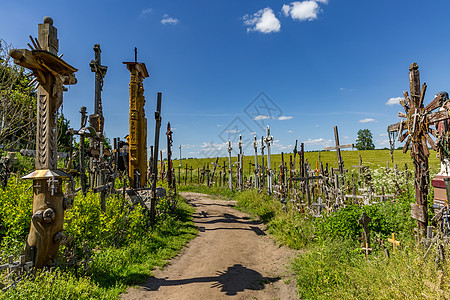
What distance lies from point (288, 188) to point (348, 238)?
11015 mm

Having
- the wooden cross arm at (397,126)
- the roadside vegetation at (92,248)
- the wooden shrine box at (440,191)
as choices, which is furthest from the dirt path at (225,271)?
the wooden shrine box at (440,191)

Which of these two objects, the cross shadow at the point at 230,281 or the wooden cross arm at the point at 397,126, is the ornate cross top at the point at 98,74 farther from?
the wooden cross arm at the point at 397,126

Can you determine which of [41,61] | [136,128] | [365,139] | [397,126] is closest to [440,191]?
[397,126]

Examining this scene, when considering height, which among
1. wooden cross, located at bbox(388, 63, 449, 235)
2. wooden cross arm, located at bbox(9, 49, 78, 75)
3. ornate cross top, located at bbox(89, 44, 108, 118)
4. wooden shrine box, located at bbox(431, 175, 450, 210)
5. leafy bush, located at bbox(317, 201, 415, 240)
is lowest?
leafy bush, located at bbox(317, 201, 415, 240)

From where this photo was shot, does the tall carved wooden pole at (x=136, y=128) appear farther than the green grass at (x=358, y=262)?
Yes

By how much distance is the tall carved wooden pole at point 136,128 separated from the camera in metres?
12.7

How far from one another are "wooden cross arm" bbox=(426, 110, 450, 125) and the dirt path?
A: 5.20 meters

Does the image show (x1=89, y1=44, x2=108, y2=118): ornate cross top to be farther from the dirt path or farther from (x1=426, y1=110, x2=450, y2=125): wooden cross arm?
(x1=426, y1=110, x2=450, y2=125): wooden cross arm

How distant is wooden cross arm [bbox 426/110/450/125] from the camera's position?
571 centimetres

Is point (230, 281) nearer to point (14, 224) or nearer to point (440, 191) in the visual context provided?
point (14, 224)

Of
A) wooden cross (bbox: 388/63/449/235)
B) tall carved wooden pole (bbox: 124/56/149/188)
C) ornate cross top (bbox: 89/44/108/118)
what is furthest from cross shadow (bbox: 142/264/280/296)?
tall carved wooden pole (bbox: 124/56/149/188)

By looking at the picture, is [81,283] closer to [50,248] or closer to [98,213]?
[50,248]

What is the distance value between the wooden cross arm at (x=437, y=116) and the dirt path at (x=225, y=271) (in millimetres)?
5197

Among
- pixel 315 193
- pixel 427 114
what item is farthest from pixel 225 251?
pixel 315 193
